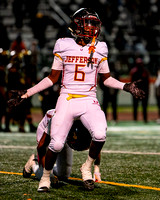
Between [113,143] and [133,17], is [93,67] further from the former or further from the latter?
[133,17]

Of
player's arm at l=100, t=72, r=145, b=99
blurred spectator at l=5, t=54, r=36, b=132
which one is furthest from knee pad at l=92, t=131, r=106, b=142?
blurred spectator at l=5, t=54, r=36, b=132

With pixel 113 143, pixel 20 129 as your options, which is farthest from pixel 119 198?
pixel 20 129

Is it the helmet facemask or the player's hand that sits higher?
the helmet facemask

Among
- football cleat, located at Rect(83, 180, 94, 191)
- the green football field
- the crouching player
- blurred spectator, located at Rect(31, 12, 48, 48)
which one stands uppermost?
blurred spectator, located at Rect(31, 12, 48, 48)

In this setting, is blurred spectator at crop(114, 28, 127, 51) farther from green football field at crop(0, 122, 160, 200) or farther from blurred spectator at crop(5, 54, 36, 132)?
green football field at crop(0, 122, 160, 200)

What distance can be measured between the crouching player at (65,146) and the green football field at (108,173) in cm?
10

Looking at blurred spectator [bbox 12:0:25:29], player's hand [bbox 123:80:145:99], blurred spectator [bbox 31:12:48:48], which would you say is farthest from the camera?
blurred spectator [bbox 12:0:25:29]

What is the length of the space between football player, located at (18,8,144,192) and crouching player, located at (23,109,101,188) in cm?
10

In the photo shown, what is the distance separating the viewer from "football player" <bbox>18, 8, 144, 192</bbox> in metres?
4.41

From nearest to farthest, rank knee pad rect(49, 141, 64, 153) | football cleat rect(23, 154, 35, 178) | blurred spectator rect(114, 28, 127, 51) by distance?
knee pad rect(49, 141, 64, 153) < football cleat rect(23, 154, 35, 178) < blurred spectator rect(114, 28, 127, 51)

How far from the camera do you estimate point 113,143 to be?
859cm

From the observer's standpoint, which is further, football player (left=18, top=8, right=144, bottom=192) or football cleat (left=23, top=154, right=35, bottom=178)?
football cleat (left=23, top=154, right=35, bottom=178)

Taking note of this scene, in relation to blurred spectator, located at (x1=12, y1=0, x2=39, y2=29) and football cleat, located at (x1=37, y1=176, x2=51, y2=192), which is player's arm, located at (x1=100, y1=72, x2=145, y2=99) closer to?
football cleat, located at (x1=37, y1=176, x2=51, y2=192)

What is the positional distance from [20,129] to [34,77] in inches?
47.1
